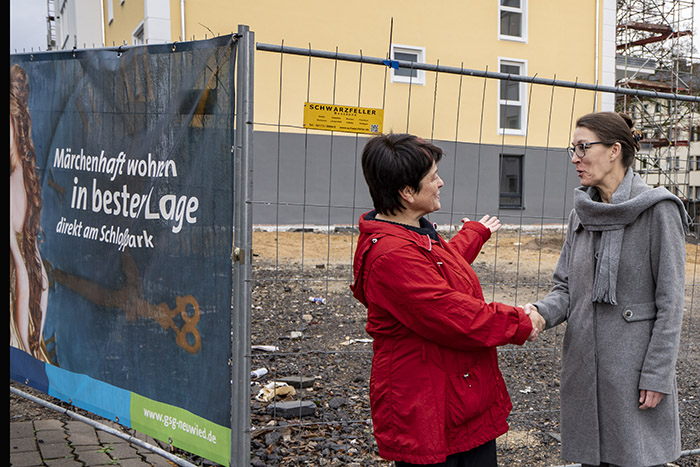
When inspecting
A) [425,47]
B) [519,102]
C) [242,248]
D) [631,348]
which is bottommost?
[631,348]

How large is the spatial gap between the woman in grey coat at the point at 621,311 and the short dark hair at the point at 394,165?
0.72 m

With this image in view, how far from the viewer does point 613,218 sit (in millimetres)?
2512

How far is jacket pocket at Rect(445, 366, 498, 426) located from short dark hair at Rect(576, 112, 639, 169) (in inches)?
42.2

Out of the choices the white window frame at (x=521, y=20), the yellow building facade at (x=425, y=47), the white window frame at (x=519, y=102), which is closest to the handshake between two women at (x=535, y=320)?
the yellow building facade at (x=425, y=47)

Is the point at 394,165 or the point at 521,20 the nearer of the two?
the point at 394,165

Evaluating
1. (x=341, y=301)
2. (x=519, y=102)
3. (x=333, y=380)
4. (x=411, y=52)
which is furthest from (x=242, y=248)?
(x=519, y=102)

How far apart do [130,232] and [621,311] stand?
233 centimetres

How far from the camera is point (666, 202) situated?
8.04 ft

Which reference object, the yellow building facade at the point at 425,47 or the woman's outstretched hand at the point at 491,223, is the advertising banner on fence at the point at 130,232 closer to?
the woman's outstretched hand at the point at 491,223

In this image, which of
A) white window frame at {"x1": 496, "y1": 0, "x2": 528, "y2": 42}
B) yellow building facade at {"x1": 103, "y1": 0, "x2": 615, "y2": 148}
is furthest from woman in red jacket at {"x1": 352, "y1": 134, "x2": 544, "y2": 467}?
white window frame at {"x1": 496, "y1": 0, "x2": 528, "y2": 42}

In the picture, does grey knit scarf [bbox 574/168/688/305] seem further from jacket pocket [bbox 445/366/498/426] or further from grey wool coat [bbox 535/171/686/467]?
jacket pocket [bbox 445/366/498/426]

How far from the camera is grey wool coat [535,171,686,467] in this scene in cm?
241

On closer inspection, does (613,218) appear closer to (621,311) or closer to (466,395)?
(621,311)

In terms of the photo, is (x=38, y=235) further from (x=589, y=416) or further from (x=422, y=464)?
(x=589, y=416)
